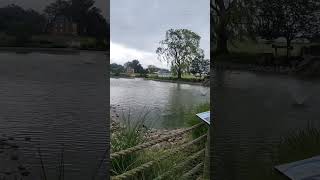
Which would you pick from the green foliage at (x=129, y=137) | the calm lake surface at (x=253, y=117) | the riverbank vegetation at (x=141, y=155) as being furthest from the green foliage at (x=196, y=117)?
the calm lake surface at (x=253, y=117)

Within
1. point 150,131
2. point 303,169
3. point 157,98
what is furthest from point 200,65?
point 303,169

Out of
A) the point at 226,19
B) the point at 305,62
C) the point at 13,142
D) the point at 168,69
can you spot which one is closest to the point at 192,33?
the point at 168,69

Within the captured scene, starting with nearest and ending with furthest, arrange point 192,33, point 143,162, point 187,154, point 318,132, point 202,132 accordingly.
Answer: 1. point 318,132
2. point 192,33
3. point 143,162
4. point 187,154
5. point 202,132

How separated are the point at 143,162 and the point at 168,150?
1.00ft

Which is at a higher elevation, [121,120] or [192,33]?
[192,33]

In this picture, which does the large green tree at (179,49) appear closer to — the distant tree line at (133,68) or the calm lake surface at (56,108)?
the distant tree line at (133,68)

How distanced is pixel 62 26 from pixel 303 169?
1799mm

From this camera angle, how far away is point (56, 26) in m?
3.29

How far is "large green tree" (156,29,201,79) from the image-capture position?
4086 mm

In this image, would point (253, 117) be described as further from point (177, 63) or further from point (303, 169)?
point (177, 63)

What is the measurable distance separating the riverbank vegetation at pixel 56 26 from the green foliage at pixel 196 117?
1811 millimetres

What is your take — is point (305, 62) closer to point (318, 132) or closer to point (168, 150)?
point (318, 132)

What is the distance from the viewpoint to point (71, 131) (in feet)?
10.9

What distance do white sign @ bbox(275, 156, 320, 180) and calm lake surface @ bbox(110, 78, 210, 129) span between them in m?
1.36
